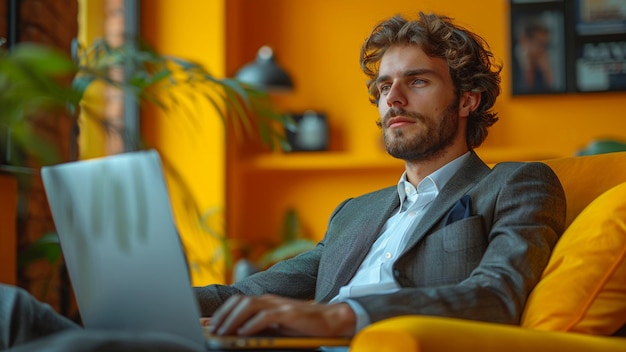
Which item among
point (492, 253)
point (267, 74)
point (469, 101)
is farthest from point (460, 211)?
point (267, 74)

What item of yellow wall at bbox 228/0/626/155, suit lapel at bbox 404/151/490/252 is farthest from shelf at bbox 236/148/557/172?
suit lapel at bbox 404/151/490/252

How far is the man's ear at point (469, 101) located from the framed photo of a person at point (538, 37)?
134 inches

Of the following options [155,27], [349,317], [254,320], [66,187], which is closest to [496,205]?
[349,317]

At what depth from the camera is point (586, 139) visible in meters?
5.53

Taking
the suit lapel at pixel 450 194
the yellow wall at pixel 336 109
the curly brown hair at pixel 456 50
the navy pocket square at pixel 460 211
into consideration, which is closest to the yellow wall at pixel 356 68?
the yellow wall at pixel 336 109

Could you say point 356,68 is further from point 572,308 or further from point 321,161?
point 572,308

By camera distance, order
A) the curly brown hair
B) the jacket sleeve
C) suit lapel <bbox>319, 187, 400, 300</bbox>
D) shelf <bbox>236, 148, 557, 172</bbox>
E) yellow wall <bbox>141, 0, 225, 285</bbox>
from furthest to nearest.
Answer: shelf <bbox>236, 148, 557, 172</bbox> → yellow wall <bbox>141, 0, 225, 285</bbox> → the curly brown hair → suit lapel <bbox>319, 187, 400, 300</bbox> → the jacket sleeve

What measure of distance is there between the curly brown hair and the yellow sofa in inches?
23.8

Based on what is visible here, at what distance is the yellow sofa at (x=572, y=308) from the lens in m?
1.34

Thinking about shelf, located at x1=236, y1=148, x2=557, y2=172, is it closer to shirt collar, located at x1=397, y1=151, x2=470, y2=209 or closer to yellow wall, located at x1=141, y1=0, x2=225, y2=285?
yellow wall, located at x1=141, y1=0, x2=225, y2=285

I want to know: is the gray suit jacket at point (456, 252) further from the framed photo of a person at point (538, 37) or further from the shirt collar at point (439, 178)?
the framed photo of a person at point (538, 37)

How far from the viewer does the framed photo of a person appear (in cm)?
562

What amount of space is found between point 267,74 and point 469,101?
2.98 m

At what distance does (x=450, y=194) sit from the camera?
6.59 feet
